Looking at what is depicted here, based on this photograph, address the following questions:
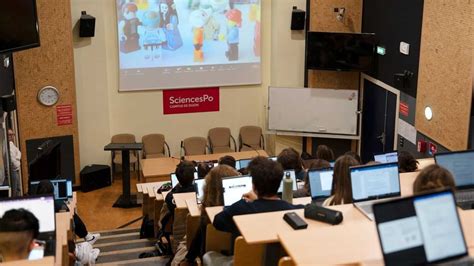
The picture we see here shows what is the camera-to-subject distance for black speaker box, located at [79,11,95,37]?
10.8m

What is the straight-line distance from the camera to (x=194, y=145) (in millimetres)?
12078

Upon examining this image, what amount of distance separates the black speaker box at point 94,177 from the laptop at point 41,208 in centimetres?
623

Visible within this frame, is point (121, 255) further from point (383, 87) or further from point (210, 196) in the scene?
point (383, 87)

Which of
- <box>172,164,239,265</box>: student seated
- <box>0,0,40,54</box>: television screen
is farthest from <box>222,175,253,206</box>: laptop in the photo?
<box>0,0,40,54</box>: television screen

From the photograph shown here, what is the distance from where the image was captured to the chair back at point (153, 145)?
1187 centimetres

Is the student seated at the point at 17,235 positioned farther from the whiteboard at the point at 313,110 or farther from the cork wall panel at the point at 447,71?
the whiteboard at the point at 313,110

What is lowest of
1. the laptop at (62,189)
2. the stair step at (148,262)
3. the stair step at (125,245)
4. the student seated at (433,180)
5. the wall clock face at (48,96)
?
the stair step at (125,245)

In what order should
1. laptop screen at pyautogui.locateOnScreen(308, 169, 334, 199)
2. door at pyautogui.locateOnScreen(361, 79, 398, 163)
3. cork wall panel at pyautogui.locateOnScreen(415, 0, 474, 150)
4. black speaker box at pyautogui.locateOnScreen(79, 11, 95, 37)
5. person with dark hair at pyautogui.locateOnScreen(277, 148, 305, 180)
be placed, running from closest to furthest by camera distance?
laptop screen at pyautogui.locateOnScreen(308, 169, 334, 199) < person with dark hair at pyautogui.locateOnScreen(277, 148, 305, 180) < cork wall panel at pyautogui.locateOnScreen(415, 0, 474, 150) < door at pyautogui.locateOnScreen(361, 79, 398, 163) < black speaker box at pyautogui.locateOnScreen(79, 11, 95, 37)

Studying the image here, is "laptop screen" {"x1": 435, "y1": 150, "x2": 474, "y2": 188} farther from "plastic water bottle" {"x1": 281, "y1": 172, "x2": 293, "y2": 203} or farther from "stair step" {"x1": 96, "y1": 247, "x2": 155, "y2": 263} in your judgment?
"stair step" {"x1": 96, "y1": 247, "x2": 155, "y2": 263}

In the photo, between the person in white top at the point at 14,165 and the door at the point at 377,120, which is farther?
the door at the point at 377,120

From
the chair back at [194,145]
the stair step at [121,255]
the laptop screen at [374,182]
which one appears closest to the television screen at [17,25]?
the stair step at [121,255]

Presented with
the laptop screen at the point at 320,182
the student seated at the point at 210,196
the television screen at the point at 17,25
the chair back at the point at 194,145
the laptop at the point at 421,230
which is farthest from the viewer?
the chair back at the point at 194,145

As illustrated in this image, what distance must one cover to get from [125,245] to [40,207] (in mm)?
2919

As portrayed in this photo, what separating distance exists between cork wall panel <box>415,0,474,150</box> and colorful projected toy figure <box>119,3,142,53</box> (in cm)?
513
